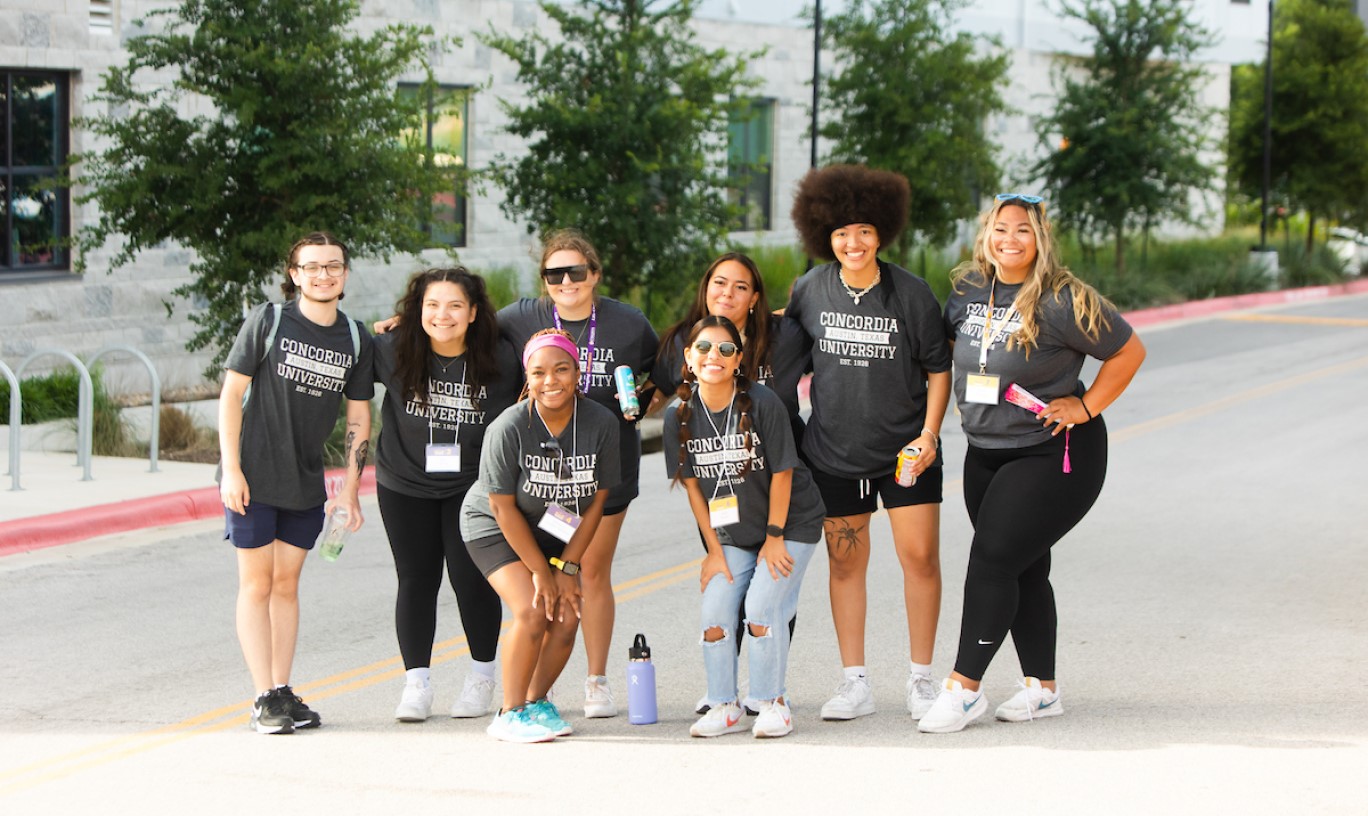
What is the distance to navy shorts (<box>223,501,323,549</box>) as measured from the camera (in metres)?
6.24

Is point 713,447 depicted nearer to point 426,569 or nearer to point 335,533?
point 426,569

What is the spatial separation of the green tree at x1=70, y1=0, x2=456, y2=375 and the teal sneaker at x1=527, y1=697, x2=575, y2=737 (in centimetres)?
722

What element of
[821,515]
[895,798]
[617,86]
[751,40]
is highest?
[751,40]

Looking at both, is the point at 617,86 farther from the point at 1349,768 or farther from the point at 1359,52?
the point at 1359,52

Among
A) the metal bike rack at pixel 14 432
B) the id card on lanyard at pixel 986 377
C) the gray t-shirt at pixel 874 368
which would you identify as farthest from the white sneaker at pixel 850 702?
the metal bike rack at pixel 14 432

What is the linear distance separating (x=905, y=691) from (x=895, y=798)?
4.61 ft

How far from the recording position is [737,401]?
244 inches

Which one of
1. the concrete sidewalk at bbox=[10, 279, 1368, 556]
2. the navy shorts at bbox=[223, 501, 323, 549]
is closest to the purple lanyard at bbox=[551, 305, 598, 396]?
the navy shorts at bbox=[223, 501, 323, 549]

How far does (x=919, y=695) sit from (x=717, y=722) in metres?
0.81

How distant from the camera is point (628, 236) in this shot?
16.5 metres

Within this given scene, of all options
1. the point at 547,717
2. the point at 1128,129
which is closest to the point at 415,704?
the point at 547,717

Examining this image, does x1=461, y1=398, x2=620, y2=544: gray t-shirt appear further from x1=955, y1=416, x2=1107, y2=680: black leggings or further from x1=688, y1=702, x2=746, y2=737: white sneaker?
x1=955, y1=416, x2=1107, y2=680: black leggings

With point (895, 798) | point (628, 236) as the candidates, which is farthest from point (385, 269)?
point (895, 798)

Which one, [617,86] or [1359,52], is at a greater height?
[1359,52]
